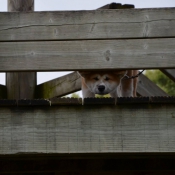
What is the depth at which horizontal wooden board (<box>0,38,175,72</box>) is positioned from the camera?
4605mm

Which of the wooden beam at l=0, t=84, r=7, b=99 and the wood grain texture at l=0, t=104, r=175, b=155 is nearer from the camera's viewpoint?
the wood grain texture at l=0, t=104, r=175, b=155

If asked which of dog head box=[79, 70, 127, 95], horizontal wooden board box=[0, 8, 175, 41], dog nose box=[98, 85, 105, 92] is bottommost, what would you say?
dog nose box=[98, 85, 105, 92]

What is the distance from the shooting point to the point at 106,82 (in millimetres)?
8352

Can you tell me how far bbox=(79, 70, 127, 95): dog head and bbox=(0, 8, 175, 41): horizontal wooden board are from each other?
338 cm

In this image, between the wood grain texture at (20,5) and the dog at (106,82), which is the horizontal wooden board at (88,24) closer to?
the wood grain texture at (20,5)

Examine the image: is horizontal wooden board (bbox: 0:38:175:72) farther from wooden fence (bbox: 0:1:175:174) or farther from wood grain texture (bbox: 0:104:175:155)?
wood grain texture (bbox: 0:104:175:155)

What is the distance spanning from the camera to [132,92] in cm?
849

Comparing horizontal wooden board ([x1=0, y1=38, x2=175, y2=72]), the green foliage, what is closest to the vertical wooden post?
horizontal wooden board ([x1=0, y1=38, x2=175, y2=72])

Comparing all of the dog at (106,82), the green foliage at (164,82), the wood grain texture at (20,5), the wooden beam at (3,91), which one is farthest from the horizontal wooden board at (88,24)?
the green foliage at (164,82)

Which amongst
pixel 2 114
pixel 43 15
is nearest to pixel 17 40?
pixel 43 15

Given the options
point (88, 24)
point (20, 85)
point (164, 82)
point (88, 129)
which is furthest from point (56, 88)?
point (164, 82)

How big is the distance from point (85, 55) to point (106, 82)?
148 inches
